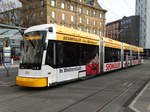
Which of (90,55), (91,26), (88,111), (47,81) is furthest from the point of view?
(91,26)

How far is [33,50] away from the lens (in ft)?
26.9

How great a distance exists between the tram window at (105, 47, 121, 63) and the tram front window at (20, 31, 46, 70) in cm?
756

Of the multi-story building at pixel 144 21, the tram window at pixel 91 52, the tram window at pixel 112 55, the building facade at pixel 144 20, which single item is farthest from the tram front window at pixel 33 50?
the building facade at pixel 144 20

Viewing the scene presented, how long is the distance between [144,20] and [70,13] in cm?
4078

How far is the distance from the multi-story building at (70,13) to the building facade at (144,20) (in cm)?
2211

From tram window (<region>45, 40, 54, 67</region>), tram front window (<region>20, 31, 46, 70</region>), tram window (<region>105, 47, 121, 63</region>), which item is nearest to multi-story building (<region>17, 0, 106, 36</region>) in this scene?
tram window (<region>105, 47, 121, 63</region>)

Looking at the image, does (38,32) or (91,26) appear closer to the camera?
(38,32)

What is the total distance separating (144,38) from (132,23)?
9345mm

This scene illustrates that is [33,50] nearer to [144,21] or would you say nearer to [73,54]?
[73,54]

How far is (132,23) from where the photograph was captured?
81.4 metres

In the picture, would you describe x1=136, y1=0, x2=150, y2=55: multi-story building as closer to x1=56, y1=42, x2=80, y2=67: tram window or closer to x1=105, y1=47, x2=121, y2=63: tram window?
x1=105, y1=47, x2=121, y2=63: tram window

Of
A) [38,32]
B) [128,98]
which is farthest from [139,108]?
[38,32]

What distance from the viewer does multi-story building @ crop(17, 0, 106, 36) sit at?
4616 centimetres

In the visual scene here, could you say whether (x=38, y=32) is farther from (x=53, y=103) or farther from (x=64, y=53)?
(x=53, y=103)
